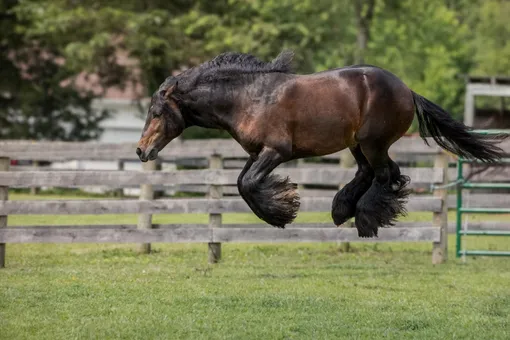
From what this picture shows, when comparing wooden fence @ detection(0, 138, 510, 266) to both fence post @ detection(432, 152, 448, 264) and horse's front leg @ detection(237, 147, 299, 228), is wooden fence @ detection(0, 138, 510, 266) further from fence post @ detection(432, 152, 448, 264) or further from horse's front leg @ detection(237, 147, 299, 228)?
horse's front leg @ detection(237, 147, 299, 228)

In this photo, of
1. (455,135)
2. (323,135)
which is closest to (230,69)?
(323,135)

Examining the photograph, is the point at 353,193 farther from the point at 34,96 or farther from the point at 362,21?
the point at 34,96

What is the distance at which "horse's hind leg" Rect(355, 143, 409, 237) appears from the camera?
822cm

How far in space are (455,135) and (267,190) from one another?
74.5 inches

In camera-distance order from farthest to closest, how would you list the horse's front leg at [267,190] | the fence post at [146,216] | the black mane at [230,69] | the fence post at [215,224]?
1. the fence post at [146,216]
2. the fence post at [215,224]
3. the black mane at [230,69]
4. the horse's front leg at [267,190]

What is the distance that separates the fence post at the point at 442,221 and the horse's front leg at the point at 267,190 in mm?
5092

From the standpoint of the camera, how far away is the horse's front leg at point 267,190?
313 inches

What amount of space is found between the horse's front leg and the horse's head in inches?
28.9

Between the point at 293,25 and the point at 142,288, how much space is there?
1835 centimetres

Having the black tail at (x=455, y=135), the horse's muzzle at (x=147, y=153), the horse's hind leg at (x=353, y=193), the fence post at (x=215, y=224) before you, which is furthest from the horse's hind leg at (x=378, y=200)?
the fence post at (x=215, y=224)

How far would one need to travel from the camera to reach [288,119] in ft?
26.5

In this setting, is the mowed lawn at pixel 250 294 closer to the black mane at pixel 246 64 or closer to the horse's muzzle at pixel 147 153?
the horse's muzzle at pixel 147 153

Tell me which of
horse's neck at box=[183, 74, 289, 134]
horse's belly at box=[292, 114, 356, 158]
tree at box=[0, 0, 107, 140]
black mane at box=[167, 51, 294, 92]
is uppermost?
tree at box=[0, 0, 107, 140]

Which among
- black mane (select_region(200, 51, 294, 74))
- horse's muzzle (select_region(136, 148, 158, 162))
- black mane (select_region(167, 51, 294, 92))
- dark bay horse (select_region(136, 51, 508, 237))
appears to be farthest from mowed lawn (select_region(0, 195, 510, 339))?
black mane (select_region(200, 51, 294, 74))
